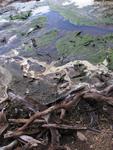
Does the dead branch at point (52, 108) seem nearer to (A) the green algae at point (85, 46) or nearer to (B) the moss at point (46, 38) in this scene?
(A) the green algae at point (85, 46)

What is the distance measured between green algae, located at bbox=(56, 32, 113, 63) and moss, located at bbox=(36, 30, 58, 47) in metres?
0.29

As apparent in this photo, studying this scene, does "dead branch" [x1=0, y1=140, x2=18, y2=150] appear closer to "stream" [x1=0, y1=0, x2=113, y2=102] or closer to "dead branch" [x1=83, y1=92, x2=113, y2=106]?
"dead branch" [x1=83, y1=92, x2=113, y2=106]

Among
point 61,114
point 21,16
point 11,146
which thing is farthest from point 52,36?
point 11,146

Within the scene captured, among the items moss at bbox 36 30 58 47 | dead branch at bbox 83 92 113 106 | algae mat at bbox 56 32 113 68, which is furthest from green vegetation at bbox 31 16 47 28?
dead branch at bbox 83 92 113 106

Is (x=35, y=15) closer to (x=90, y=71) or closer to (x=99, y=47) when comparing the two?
(x=99, y=47)

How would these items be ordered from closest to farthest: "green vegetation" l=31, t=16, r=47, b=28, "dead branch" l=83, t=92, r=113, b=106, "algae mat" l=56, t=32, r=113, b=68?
1. "dead branch" l=83, t=92, r=113, b=106
2. "algae mat" l=56, t=32, r=113, b=68
3. "green vegetation" l=31, t=16, r=47, b=28

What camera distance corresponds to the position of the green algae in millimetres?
7481

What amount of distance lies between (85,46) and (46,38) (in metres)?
1.32

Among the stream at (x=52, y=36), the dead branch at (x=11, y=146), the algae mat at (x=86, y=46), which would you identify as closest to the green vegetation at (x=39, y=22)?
the stream at (x=52, y=36)

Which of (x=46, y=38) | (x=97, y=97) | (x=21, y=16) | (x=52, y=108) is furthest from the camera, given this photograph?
(x=21, y=16)

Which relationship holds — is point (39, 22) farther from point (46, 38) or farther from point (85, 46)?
point (85, 46)

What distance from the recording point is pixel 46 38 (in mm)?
8906

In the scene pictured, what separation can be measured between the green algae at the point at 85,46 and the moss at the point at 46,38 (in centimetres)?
29

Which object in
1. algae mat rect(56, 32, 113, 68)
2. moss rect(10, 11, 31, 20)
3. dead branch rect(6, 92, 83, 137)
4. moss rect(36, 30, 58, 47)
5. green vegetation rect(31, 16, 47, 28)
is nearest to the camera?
dead branch rect(6, 92, 83, 137)
